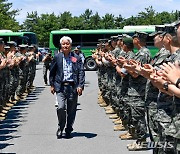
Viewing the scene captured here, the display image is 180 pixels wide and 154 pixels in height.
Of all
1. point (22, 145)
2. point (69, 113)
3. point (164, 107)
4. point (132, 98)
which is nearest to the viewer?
point (164, 107)

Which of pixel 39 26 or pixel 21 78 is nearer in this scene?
pixel 21 78

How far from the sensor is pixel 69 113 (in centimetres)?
846

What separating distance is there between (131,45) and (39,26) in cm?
5666

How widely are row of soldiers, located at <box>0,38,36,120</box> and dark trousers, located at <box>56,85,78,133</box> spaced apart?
84.1 inches

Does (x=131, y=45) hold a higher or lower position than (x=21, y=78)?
higher

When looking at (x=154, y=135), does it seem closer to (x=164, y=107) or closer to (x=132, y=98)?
(x=164, y=107)

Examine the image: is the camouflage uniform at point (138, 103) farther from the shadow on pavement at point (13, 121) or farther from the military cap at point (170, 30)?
the shadow on pavement at point (13, 121)

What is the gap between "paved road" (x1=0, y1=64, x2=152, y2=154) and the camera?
24.3 ft

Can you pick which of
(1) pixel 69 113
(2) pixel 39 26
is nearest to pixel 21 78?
(1) pixel 69 113

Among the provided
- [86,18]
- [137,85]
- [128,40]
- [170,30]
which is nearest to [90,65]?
[128,40]

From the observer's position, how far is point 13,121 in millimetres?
10250

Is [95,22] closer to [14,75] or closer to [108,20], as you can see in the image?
[108,20]

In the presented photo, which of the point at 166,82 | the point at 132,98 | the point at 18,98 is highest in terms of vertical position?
the point at 166,82

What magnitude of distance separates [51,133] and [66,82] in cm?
113
